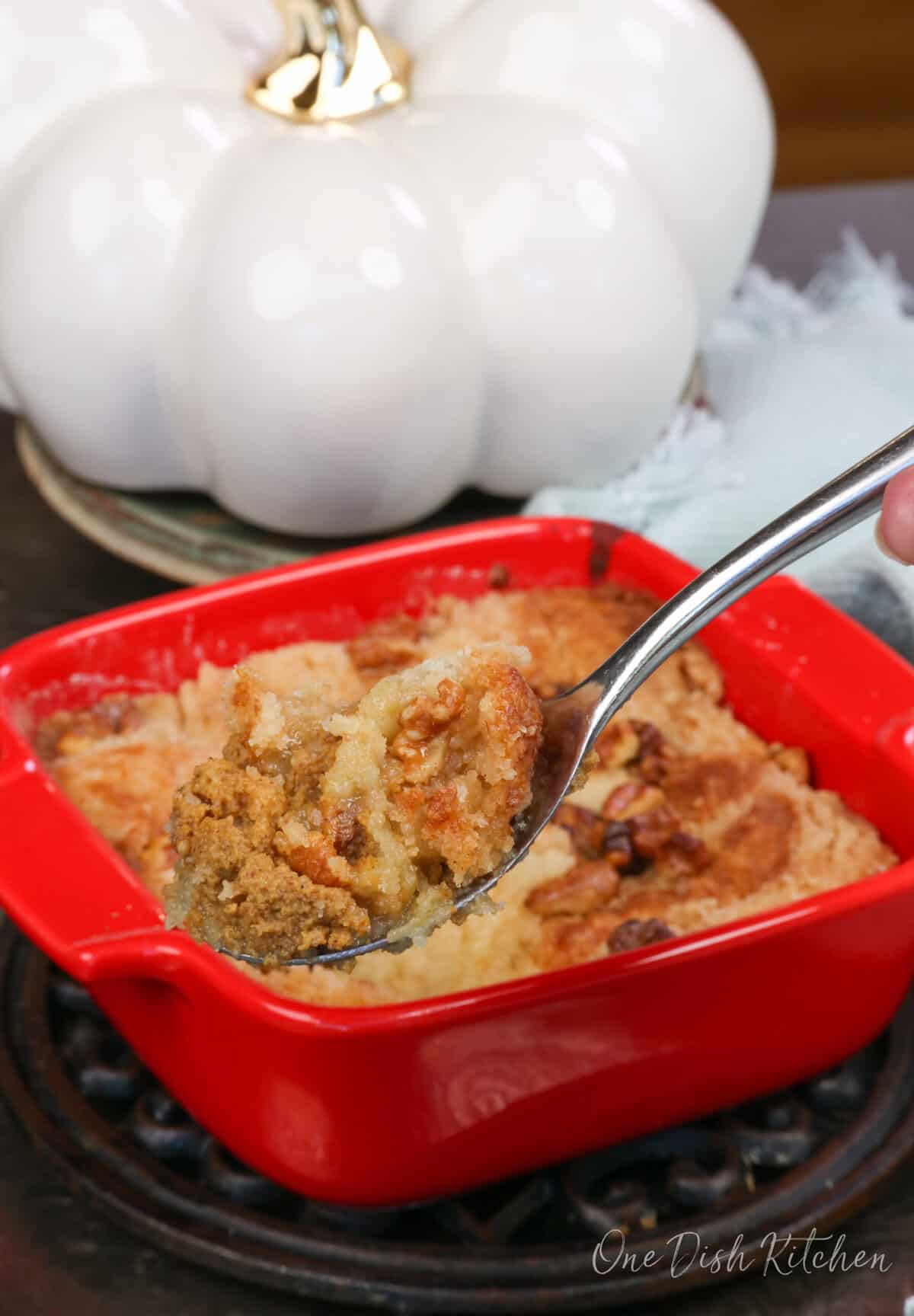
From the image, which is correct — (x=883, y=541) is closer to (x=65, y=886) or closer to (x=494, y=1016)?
(x=494, y=1016)

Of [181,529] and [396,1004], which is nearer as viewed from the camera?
[396,1004]

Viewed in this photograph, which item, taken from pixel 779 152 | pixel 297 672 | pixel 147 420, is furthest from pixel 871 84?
pixel 297 672

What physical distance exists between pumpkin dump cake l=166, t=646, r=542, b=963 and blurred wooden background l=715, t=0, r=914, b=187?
2031mm

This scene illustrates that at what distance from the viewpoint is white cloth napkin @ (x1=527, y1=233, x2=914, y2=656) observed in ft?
3.33

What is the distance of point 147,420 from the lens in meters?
1.10

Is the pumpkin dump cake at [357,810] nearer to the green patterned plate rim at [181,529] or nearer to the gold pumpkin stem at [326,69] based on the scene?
the green patterned plate rim at [181,529]

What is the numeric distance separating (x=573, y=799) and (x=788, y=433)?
1.37 feet

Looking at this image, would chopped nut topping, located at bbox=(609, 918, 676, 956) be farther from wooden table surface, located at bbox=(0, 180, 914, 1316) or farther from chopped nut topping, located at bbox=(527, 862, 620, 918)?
wooden table surface, located at bbox=(0, 180, 914, 1316)

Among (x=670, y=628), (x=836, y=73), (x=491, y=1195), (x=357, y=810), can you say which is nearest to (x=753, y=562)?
(x=670, y=628)

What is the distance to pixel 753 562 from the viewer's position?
66 centimetres

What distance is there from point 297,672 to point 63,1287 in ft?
1.15

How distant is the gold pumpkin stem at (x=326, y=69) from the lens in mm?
1088

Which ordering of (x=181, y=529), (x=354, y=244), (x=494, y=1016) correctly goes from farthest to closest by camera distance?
(x=181, y=529) < (x=354, y=244) < (x=494, y=1016)

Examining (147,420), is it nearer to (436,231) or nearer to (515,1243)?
(436,231)
